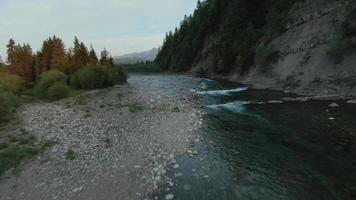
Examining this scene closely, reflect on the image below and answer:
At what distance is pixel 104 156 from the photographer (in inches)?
640

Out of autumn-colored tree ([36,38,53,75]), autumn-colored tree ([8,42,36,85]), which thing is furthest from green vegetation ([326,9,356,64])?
autumn-colored tree ([8,42,36,85])

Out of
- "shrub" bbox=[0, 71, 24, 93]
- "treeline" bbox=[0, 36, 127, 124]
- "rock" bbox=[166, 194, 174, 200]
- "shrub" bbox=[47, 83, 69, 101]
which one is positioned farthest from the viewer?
"treeline" bbox=[0, 36, 127, 124]

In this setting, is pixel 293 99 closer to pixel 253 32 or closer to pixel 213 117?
pixel 213 117

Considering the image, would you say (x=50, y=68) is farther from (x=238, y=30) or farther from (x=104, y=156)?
(x=104, y=156)

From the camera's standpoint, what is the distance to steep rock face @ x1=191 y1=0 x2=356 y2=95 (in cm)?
3288

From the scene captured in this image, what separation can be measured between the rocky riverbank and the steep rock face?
17.7 metres

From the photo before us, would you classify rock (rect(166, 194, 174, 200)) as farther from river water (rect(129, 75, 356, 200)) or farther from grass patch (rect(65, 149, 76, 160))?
grass patch (rect(65, 149, 76, 160))

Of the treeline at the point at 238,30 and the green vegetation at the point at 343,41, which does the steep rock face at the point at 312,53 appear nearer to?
the green vegetation at the point at 343,41

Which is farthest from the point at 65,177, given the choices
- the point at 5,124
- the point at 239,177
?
the point at 5,124

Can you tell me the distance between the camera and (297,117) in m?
23.4

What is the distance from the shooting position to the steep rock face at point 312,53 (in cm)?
3288

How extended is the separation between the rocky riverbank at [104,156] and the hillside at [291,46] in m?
18.5

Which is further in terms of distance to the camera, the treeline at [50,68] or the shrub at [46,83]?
the treeline at [50,68]

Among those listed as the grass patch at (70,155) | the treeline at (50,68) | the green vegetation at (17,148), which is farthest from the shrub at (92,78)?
the grass patch at (70,155)
